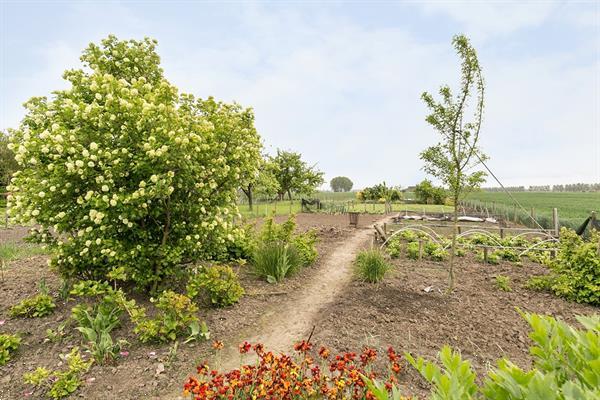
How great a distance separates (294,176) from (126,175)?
27.9 m

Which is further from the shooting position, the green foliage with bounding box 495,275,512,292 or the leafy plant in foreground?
the green foliage with bounding box 495,275,512,292

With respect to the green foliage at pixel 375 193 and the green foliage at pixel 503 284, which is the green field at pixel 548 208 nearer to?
the green foliage at pixel 503 284

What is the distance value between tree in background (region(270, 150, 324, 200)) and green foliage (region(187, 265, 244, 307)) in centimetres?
2609

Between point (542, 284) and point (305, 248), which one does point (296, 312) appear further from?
point (542, 284)

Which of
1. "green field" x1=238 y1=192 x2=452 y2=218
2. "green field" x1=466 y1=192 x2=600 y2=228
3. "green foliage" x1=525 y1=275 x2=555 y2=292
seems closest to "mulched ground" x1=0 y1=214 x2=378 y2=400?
"green field" x1=466 y1=192 x2=600 y2=228

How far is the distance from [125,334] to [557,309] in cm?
664

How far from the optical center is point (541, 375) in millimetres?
934

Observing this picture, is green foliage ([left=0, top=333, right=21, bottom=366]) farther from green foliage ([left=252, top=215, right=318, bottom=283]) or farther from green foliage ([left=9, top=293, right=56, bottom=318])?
green foliage ([left=252, top=215, right=318, bottom=283])

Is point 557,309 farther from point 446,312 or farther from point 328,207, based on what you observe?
point 328,207

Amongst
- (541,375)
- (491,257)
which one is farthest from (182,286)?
(491,257)

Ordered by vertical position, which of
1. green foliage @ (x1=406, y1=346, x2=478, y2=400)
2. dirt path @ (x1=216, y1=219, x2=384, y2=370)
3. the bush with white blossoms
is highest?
the bush with white blossoms

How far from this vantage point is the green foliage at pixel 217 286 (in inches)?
198

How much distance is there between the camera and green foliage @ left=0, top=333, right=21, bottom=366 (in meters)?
3.77

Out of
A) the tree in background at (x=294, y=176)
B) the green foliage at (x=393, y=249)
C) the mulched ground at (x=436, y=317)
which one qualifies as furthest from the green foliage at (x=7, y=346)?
the tree in background at (x=294, y=176)
